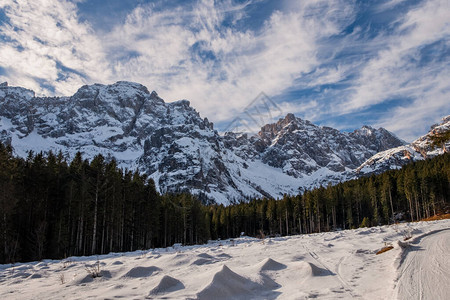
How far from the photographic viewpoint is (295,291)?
621 centimetres

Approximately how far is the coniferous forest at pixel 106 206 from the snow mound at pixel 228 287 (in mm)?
12831

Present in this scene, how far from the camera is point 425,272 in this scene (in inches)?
281

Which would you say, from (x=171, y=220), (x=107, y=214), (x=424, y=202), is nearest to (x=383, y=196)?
(x=424, y=202)

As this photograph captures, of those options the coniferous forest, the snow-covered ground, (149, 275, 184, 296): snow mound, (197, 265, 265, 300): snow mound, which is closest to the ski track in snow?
the snow-covered ground

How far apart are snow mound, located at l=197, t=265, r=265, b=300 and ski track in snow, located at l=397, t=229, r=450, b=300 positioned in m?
3.12

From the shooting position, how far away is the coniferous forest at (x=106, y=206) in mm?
23812

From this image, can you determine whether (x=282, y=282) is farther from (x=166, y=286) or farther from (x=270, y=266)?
(x=166, y=286)

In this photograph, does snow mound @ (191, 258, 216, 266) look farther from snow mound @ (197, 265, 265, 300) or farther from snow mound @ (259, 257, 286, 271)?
snow mound @ (197, 265, 265, 300)

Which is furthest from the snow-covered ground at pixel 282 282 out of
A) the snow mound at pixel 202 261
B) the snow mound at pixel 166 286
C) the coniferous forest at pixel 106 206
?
the coniferous forest at pixel 106 206

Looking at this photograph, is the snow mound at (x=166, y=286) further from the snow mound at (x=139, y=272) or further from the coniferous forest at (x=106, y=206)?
the coniferous forest at (x=106, y=206)

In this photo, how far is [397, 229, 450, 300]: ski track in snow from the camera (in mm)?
5594

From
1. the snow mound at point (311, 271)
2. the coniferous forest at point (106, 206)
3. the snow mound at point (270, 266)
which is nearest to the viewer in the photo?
the snow mound at point (311, 271)

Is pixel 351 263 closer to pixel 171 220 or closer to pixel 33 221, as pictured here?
pixel 33 221

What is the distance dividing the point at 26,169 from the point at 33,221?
504cm
